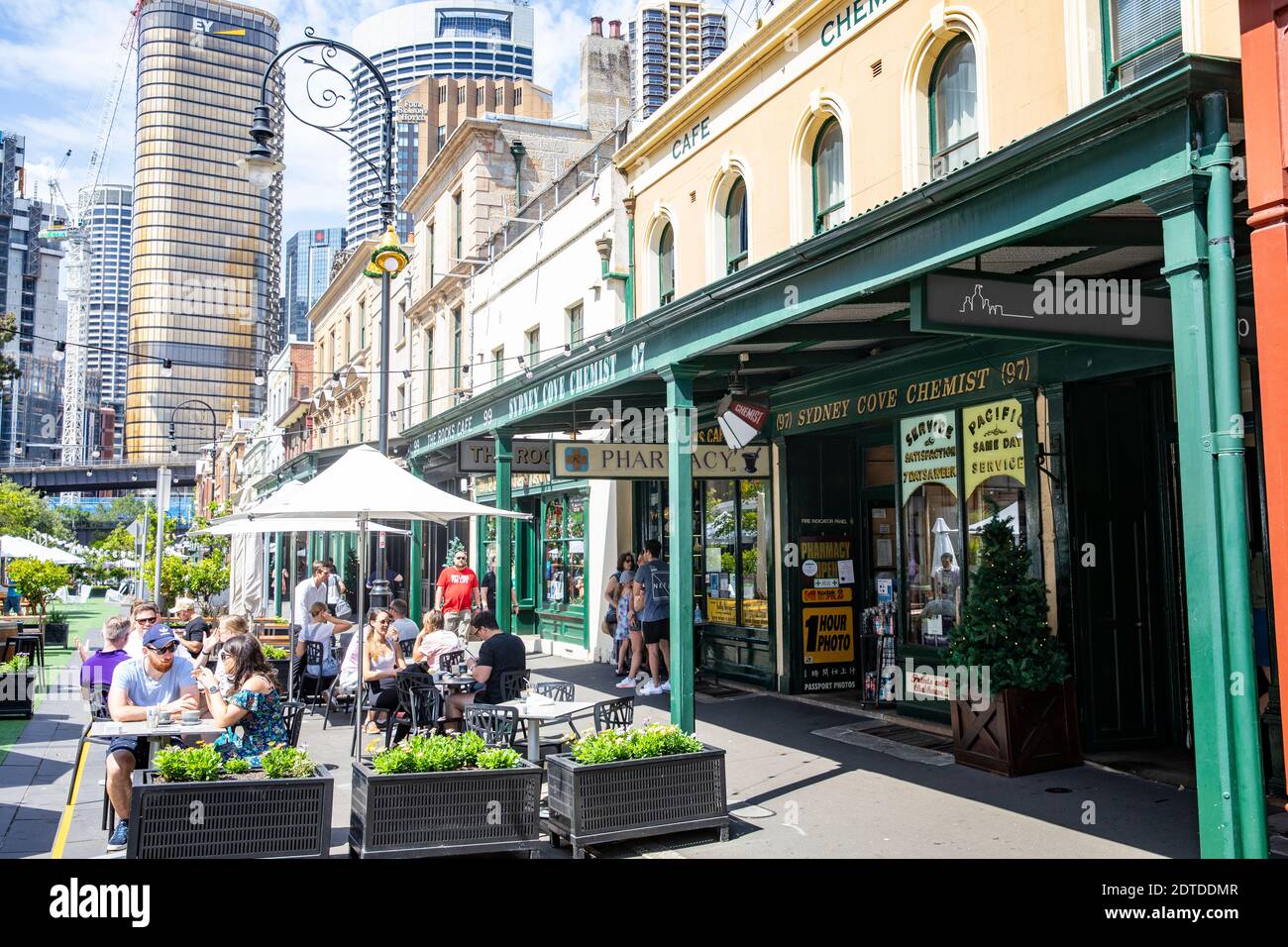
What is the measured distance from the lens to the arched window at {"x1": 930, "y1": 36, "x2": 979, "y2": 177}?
1008 centimetres

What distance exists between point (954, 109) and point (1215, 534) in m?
6.66

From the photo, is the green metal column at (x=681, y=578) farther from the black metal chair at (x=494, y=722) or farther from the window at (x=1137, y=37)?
the window at (x=1137, y=37)

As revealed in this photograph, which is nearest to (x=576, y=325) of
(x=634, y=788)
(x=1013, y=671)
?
(x=1013, y=671)

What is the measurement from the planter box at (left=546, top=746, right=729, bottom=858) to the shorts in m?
6.24

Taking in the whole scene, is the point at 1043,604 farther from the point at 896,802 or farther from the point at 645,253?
the point at 645,253

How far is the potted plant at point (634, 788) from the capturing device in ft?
21.6

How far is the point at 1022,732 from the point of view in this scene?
8.50 metres

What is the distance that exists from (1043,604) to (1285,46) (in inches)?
190

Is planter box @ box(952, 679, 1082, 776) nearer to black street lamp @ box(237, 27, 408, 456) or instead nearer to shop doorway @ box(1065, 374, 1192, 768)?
shop doorway @ box(1065, 374, 1192, 768)

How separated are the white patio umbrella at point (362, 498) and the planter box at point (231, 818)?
2604 mm

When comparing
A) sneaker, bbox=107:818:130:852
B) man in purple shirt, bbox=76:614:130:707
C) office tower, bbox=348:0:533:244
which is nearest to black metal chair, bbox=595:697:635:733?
sneaker, bbox=107:818:130:852

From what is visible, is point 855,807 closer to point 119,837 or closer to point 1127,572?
point 1127,572

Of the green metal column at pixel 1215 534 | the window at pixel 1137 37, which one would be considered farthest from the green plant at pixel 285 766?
the window at pixel 1137 37

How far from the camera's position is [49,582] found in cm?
2131
